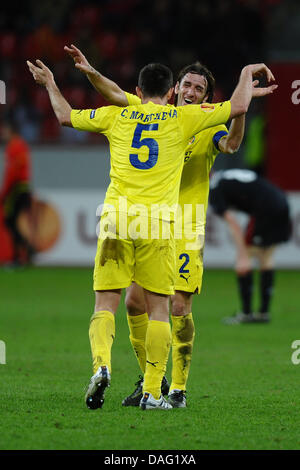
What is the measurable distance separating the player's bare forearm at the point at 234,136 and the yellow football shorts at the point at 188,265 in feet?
1.99

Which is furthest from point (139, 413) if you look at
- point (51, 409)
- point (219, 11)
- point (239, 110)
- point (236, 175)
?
point (219, 11)

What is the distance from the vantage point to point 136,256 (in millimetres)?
5176

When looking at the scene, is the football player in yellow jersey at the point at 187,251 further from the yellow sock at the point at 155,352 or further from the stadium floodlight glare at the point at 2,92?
the stadium floodlight glare at the point at 2,92

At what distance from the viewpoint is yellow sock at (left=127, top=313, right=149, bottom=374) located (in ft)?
18.3

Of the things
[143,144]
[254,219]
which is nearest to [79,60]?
[143,144]

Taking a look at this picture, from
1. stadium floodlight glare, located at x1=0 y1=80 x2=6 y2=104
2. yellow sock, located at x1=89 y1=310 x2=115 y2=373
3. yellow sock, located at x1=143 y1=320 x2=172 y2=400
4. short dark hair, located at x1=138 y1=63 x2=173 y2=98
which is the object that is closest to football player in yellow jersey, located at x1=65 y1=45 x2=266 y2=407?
short dark hair, located at x1=138 y1=63 x2=173 y2=98

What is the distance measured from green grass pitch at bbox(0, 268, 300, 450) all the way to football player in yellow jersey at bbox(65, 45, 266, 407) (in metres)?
0.25

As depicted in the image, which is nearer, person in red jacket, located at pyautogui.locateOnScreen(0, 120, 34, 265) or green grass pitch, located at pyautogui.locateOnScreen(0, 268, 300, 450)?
green grass pitch, located at pyautogui.locateOnScreen(0, 268, 300, 450)

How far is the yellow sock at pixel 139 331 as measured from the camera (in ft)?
18.3

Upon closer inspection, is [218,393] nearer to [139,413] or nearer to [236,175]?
[139,413]

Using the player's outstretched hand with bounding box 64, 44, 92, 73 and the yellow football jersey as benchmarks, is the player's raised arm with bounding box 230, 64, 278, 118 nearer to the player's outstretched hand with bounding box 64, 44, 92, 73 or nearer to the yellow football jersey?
the yellow football jersey

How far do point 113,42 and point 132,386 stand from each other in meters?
14.7

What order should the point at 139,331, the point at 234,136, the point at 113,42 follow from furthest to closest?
the point at 113,42 < the point at 139,331 < the point at 234,136

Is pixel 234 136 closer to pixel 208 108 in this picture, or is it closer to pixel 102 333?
pixel 208 108
